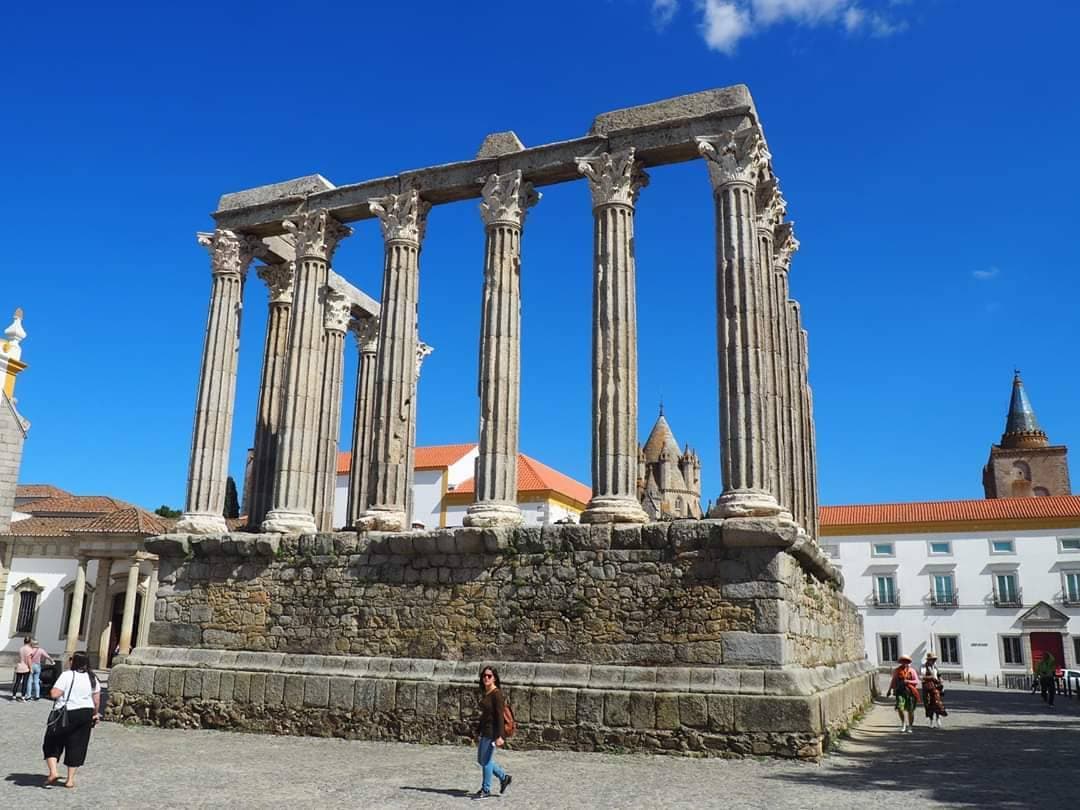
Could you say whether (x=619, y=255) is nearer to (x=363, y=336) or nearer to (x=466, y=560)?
(x=466, y=560)

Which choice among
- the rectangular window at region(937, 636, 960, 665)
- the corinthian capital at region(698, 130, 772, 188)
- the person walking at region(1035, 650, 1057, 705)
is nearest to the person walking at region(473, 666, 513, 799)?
the corinthian capital at region(698, 130, 772, 188)

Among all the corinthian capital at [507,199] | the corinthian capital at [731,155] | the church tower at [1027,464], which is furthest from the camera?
the church tower at [1027,464]

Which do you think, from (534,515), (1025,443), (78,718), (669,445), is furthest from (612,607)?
(1025,443)

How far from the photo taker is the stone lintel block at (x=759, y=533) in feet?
36.8

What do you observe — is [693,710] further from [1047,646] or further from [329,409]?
[1047,646]

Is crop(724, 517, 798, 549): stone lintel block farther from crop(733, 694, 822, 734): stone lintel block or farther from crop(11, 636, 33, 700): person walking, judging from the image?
crop(11, 636, 33, 700): person walking

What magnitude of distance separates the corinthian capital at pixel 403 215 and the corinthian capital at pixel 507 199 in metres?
1.31

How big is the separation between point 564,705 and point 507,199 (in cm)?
803

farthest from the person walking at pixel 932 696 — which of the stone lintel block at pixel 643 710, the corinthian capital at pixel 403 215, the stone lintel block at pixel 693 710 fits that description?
the corinthian capital at pixel 403 215

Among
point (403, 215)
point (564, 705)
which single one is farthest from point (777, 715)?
point (403, 215)

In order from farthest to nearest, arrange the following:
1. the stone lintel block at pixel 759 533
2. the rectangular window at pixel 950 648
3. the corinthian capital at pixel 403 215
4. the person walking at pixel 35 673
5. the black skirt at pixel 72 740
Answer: the rectangular window at pixel 950 648 → the person walking at pixel 35 673 → the corinthian capital at pixel 403 215 → the stone lintel block at pixel 759 533 → the black skirt at pixel 72 740

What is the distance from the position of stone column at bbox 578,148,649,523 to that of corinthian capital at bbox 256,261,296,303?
296 inches

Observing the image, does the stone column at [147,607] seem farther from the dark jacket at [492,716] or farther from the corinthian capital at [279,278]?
the dark jacket at [492,716]

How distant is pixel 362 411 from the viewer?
18766 millimetres
